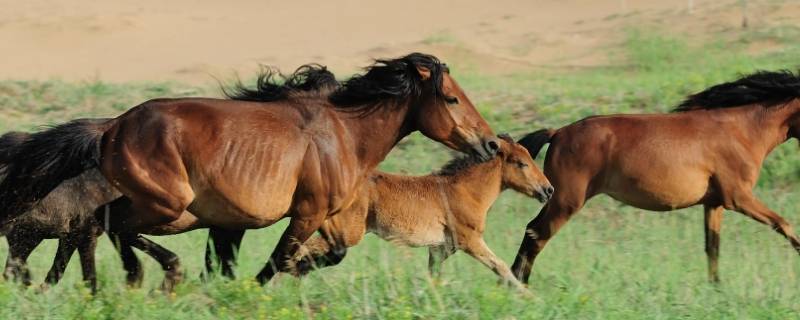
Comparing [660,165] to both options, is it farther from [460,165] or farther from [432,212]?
[432,212]

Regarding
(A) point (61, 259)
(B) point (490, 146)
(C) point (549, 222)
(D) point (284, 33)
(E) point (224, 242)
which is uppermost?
(B) point (490, 146)

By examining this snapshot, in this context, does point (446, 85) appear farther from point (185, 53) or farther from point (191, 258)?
point (185, 53)

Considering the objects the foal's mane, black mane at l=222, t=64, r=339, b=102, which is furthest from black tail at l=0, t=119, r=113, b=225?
the foal's mane

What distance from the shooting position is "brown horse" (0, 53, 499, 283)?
859 centimetres

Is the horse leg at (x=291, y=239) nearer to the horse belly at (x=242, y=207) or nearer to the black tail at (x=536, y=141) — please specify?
the horse belly at (x=242, y=207)

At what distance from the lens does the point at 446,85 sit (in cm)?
941

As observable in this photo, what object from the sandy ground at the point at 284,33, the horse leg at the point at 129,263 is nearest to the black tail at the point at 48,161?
the horse leg at the point at 129,263

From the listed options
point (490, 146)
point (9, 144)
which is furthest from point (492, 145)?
point (9, 144)

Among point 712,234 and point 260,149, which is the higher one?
point 260,149

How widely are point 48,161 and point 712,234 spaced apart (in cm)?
530

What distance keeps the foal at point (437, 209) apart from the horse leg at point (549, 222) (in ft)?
1.86

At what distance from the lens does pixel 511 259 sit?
476 inches

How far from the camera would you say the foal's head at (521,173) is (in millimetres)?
10766

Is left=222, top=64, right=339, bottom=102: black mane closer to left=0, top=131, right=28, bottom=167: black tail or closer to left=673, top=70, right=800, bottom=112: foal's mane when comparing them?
left=0, top=131, right=28, bottom=167: black tail
